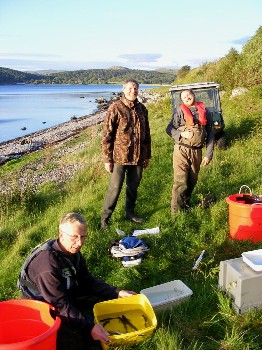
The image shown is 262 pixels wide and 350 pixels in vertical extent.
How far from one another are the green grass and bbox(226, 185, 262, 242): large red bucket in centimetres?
12

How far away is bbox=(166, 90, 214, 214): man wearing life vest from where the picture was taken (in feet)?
18.8

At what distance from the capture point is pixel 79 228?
10.9 feet

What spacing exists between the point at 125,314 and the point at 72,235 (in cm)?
100

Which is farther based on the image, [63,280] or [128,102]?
[128,102]

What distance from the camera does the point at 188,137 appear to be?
5.72m

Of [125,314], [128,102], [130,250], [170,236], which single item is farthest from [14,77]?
[125,314]

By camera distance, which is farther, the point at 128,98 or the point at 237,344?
the point at 128,98

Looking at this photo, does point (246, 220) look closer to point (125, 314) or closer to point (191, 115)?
point (191, 115)

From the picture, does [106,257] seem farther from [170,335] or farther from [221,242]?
[170,335]

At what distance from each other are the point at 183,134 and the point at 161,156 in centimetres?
439

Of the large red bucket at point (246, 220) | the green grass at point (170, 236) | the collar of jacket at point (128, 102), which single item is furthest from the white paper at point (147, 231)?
the collar of jacket at point (128, 102)

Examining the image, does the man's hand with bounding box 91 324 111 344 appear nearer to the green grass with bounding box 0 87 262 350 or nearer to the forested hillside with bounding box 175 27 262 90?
the green grass with bounding box 0 87 262 350

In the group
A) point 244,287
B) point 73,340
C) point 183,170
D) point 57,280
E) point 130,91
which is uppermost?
point 130,91

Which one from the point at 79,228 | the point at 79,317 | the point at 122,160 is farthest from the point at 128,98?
the point at 79,317
